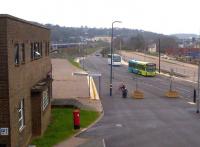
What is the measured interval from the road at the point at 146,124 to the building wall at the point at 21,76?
3.81 meters

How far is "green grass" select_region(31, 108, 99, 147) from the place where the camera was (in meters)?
25.8

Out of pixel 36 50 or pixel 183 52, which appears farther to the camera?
pixel 183 52

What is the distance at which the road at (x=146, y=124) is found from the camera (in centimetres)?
2658

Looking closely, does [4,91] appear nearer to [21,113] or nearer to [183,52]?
[21,113]

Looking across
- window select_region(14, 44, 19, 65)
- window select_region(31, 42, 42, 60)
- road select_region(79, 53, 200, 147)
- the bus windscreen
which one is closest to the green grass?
road select_region(79, 53, 200, 147)

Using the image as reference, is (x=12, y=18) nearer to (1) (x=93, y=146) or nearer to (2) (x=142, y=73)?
(1) (x=93, y=146)

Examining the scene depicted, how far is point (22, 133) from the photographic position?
2316cm

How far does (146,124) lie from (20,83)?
11952mm

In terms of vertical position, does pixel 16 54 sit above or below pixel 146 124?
above

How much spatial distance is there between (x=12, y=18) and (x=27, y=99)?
592cm

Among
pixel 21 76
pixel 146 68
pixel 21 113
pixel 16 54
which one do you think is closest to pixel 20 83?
pixel 21 76

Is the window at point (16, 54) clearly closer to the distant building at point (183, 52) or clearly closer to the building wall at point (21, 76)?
the building wall at point (21, 76)

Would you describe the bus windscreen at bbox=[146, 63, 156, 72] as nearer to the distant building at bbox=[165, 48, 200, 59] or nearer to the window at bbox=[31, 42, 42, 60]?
the window at bbox=[31, 42, 42, 60]

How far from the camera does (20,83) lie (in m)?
23.1
